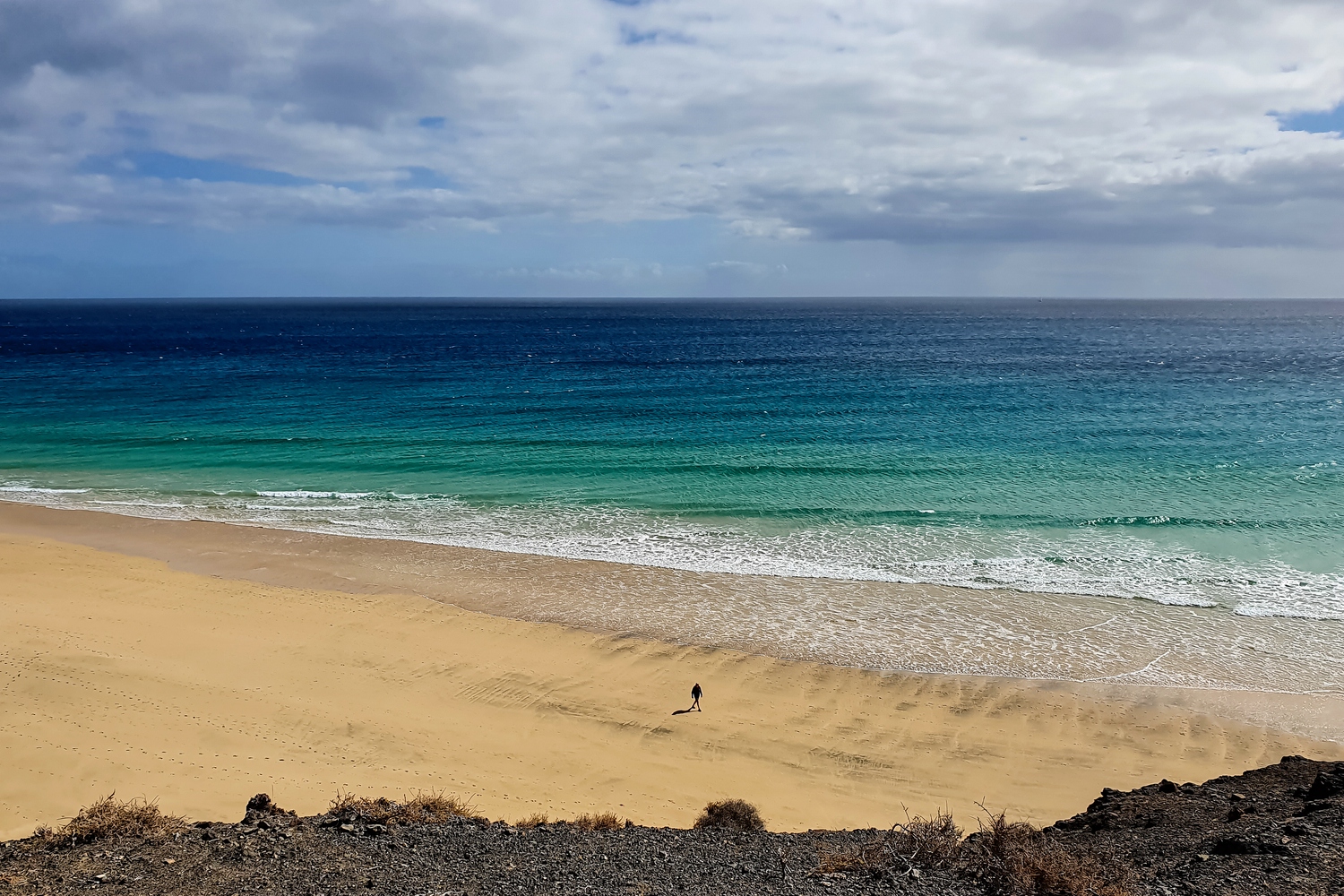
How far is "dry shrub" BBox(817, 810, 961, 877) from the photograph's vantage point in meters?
8.23

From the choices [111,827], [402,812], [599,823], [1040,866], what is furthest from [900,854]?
[111,827]

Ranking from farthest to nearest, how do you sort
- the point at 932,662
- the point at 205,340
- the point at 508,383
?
1. the point at 205,340
2. the point at 508,383
3. the point at 932,662

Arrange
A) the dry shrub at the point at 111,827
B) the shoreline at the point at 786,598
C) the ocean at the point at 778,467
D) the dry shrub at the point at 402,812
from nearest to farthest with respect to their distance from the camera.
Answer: the dry shrub at the point at 111,827, the dry shrub at the point at 402,812, the shoreline at the point at 786,598, the ocean at the point at 778,467

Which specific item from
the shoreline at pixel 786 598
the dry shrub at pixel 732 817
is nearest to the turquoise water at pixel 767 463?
the shoreline at pixel 786 598

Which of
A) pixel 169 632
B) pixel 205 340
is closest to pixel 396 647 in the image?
pixel 169 632

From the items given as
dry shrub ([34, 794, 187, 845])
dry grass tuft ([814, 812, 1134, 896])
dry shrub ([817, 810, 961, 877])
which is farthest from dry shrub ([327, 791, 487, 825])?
dry grass tuft ([814, 812, 1134, 896])

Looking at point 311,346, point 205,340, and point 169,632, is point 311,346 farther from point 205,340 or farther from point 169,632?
point 169,632

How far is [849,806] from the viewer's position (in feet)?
40.5

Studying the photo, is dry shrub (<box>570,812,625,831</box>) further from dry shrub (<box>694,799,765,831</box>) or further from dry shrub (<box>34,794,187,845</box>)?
dry shrub (<box>34,794,187,845</box>)

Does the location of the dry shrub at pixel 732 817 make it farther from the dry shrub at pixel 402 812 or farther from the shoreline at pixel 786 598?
the shoreline at pixel 786 598

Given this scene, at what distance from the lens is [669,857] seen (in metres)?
8.73

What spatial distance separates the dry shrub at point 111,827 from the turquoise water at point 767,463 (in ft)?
50.6

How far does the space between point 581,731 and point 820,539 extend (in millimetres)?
12755

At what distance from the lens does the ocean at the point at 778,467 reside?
2302 cm
